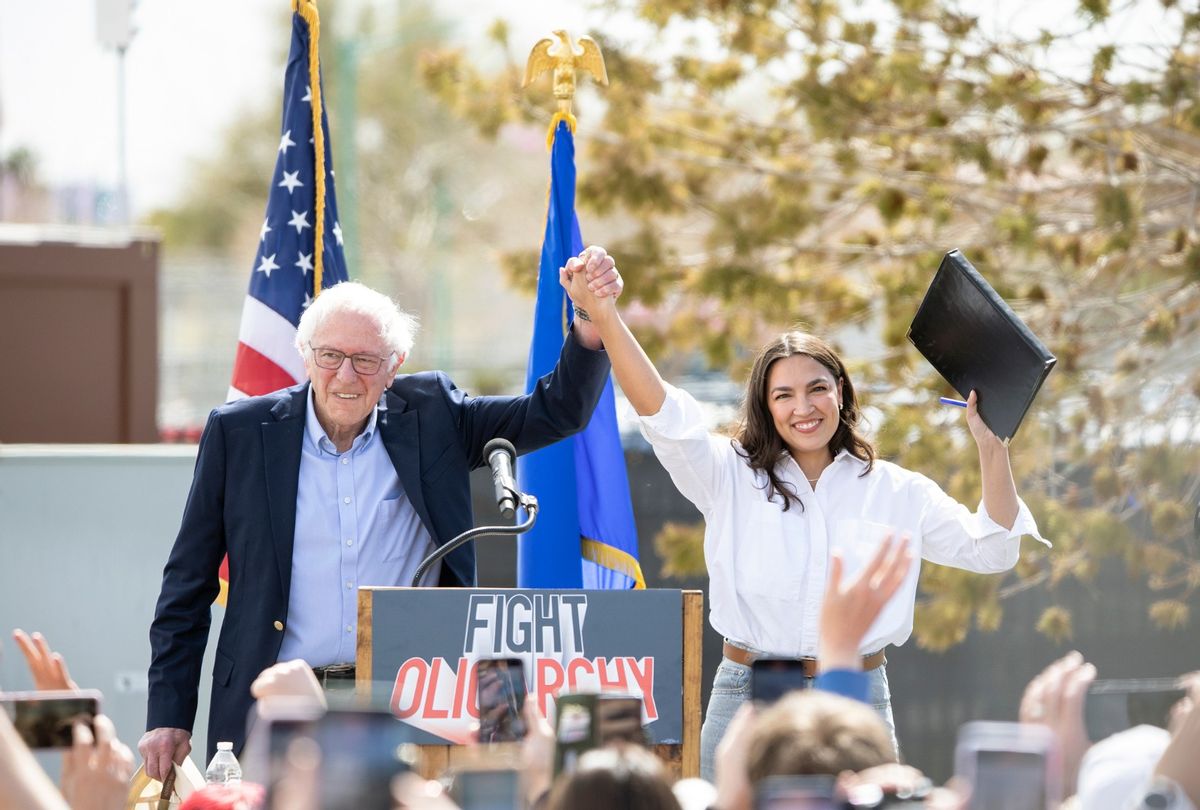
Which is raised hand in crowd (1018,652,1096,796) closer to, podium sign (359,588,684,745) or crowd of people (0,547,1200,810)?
crowd of people (0,547,1200,810)

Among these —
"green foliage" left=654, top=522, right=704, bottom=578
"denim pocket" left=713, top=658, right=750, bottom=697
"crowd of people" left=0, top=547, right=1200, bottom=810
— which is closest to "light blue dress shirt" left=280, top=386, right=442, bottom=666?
"denim pocket" left=713, top=658, right=750, bottom=697

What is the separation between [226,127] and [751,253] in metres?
29.4

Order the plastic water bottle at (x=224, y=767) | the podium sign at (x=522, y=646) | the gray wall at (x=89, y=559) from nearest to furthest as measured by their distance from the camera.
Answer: the podium sign at (x=522, y=646)
the plastic water bottle at (x=224, y=767)
the gray wall at (x=89, y=559)

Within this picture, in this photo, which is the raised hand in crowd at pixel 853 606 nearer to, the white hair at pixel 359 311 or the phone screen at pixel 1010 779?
the phone screen at pixel 1010 779

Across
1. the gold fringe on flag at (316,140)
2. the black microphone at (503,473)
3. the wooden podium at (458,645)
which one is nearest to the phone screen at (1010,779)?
the wooden podium at (458,645)

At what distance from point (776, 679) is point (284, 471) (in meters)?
1.26

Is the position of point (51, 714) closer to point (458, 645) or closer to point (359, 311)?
point (458, 645)

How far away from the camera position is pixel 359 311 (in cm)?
335

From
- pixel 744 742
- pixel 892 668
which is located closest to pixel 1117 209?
pixel 892 668

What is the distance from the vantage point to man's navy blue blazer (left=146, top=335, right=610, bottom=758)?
330 cm

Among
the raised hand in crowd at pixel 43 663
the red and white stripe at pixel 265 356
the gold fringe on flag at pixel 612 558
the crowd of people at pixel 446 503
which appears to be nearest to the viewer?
the raised hand in crowd at pixel 43 663

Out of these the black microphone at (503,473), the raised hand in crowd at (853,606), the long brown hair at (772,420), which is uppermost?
the long brown hair at (772,420)

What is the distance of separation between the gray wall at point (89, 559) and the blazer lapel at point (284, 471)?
7.95ft

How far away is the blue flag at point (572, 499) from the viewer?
455 centimetres
